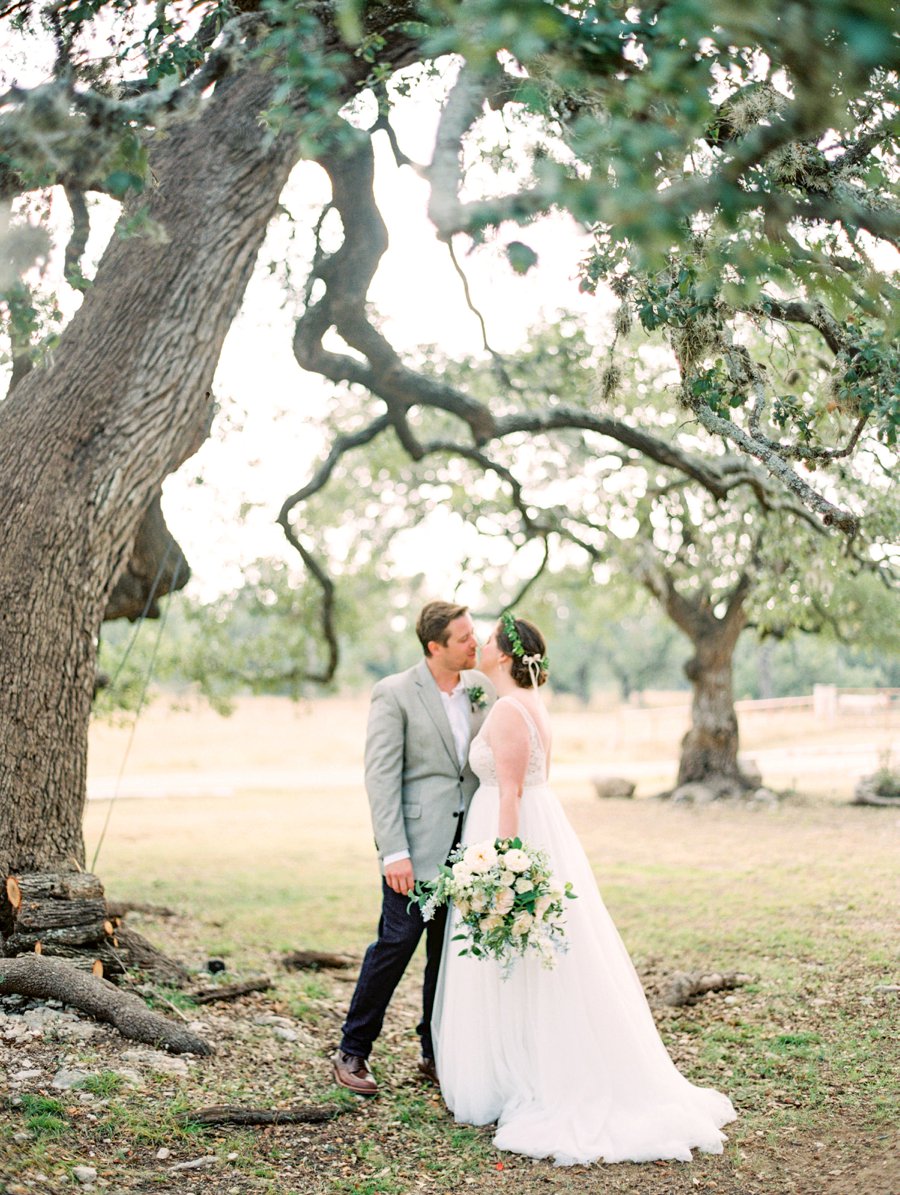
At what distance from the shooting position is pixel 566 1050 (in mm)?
4621

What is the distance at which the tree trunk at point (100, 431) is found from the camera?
18.4 ft

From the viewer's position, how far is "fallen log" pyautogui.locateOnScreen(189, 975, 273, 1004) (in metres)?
6.13

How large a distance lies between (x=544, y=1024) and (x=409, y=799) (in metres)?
1.17

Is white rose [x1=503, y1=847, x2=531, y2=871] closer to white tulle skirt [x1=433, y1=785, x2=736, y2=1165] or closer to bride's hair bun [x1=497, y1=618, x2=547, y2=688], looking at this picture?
white tulle skirt [x1=433, y1=785, x2=736, y2=1165]

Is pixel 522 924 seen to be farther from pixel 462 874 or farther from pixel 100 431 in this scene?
pixel 100 431

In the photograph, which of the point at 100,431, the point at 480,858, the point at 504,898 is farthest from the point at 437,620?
the point at 100,431

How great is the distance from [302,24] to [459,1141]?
4162mm

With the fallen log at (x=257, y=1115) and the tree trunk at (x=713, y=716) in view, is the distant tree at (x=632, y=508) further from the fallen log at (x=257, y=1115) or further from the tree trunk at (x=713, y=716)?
the fallen log at (x=257, y=1115)

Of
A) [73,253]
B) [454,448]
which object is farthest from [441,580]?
[73,253]

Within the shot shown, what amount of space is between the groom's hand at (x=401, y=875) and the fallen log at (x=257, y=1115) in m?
0.98

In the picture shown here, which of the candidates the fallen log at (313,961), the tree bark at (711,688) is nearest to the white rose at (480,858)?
the fallen log at (313,961)

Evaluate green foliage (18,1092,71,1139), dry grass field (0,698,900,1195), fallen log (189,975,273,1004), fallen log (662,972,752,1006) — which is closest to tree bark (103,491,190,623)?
dry grass field (0,698,900,1195)

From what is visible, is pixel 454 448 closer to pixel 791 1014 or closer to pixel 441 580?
pixel 791 1014

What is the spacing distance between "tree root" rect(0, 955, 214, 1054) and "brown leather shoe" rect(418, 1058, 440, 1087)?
1.03 meters
